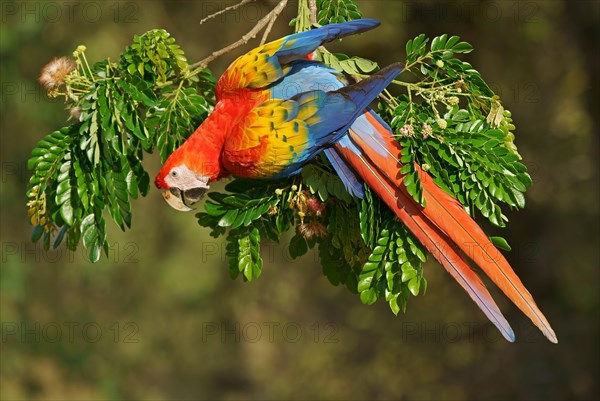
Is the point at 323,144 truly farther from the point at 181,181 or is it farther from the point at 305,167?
the point at 181,181

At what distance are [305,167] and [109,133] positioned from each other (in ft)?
1.40

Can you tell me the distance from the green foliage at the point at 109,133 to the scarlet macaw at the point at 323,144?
0.23 feet

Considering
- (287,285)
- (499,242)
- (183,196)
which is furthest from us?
(287,285)

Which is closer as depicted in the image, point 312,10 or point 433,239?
point 433,239

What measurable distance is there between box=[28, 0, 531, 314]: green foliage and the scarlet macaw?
0.11 feet

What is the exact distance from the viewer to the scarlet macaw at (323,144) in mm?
1608

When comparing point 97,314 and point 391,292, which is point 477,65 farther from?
point 391,292

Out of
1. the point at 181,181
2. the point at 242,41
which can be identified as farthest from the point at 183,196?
the point at 242,41

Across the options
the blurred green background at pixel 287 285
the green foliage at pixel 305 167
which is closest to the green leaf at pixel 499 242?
the green foliage at pixel 305 167

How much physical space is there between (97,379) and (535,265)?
2846 mm

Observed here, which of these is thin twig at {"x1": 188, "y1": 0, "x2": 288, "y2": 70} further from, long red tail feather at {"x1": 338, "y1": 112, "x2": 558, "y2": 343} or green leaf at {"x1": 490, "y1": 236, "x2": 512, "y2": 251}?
green leaf at {"x1": 490, "y1": 236, "x2": 512, "y2": 251}

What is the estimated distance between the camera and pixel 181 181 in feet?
5.82

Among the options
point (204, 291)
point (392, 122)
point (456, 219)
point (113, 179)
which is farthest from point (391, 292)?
point (204, 291)

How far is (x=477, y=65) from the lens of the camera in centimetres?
452
